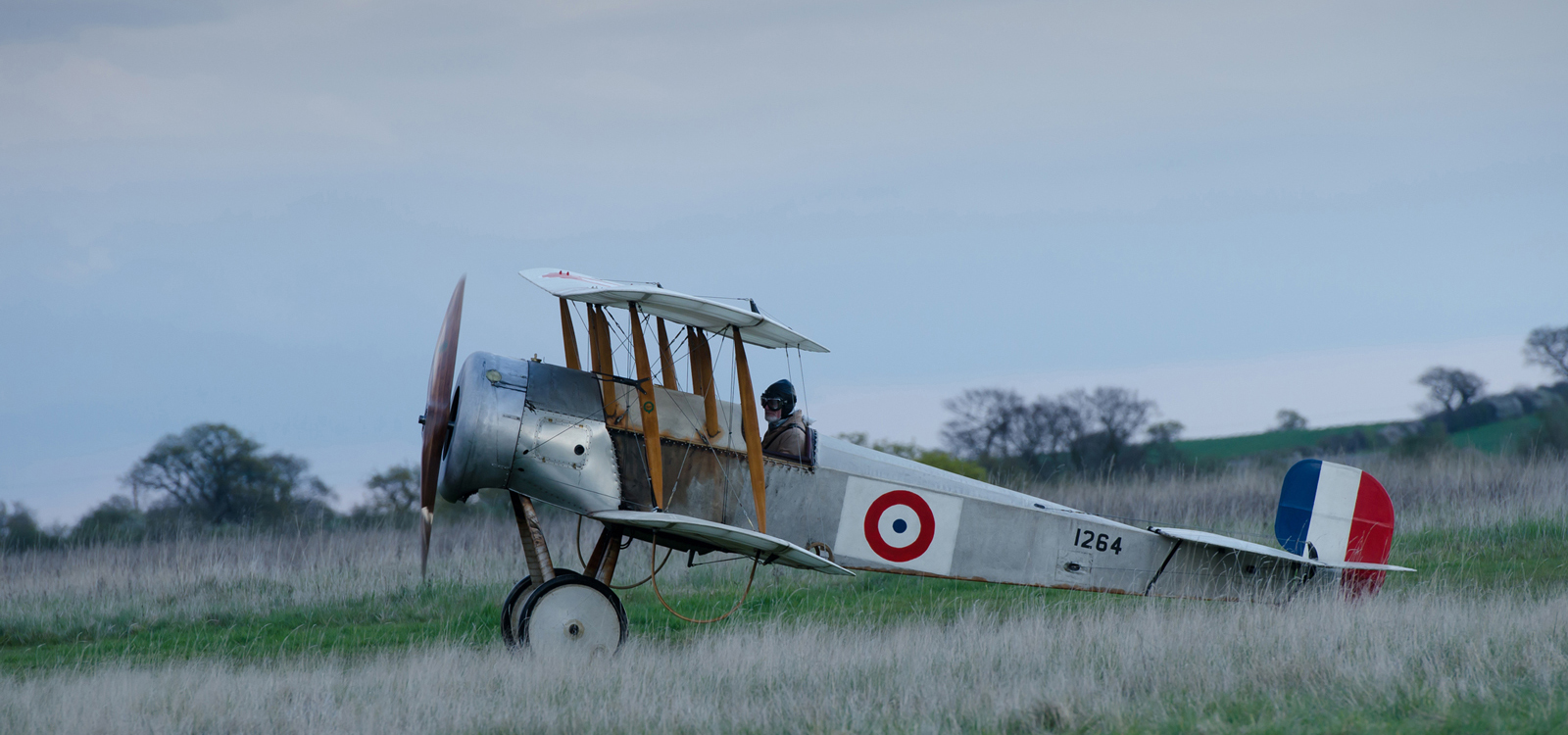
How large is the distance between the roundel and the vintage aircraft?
1 cm

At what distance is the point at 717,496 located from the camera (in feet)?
23.2

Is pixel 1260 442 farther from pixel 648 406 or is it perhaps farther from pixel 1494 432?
→ pixel 648 406

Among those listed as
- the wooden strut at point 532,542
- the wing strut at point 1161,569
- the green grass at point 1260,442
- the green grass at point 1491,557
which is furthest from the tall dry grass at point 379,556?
the green grass at point 1260,442

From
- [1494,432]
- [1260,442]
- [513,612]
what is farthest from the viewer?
[1260,442]

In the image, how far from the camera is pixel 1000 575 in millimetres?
7398

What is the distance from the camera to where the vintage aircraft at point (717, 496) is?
6641 mm

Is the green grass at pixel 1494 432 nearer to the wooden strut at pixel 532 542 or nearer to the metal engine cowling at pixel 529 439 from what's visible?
the metal engine cowling at pixel 529 439

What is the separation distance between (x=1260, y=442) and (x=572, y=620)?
34151 millimetres

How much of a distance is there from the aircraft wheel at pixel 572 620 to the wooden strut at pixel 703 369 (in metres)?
1.26

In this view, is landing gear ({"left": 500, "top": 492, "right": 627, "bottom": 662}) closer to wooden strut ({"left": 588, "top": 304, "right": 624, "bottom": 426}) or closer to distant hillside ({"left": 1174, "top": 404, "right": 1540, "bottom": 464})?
wooden strut ({"left": 588, "top": 304, "right": 624, "bottom": 426})

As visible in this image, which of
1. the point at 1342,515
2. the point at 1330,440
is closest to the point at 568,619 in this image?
Result: the point at 1342,515

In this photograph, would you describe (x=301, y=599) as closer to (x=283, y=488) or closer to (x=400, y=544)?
(x=400, y=544)

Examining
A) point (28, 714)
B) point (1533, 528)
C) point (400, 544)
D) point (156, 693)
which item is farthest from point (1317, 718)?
point (400, 544)

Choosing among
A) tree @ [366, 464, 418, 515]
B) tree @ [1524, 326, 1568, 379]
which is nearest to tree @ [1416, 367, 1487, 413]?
tree @ [1524, 326, 1568, 379]
